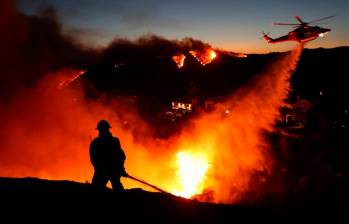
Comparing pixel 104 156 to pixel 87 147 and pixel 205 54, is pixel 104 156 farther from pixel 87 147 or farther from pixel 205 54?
pixel 87 147

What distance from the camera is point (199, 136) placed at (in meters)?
22.2

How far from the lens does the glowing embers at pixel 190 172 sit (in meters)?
15.5

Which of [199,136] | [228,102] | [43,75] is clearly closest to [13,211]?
[43,75]

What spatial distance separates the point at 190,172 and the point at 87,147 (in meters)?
5.44

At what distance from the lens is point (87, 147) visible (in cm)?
1836

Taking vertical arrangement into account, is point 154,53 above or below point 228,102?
below

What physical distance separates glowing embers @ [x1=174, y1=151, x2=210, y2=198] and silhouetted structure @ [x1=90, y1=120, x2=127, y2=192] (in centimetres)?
742

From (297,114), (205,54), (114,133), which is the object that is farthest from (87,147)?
(297,114)

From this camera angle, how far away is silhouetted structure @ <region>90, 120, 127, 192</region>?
7.96 metres

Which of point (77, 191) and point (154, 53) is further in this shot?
point (154, 53)

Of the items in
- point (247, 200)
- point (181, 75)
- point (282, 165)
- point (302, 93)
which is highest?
point (181, 75)

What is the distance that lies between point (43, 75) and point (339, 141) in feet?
49.3

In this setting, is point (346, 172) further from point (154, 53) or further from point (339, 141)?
point (154, 53)

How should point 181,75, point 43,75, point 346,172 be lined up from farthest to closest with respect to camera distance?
point 181,75
point 43,75
point 346,172
